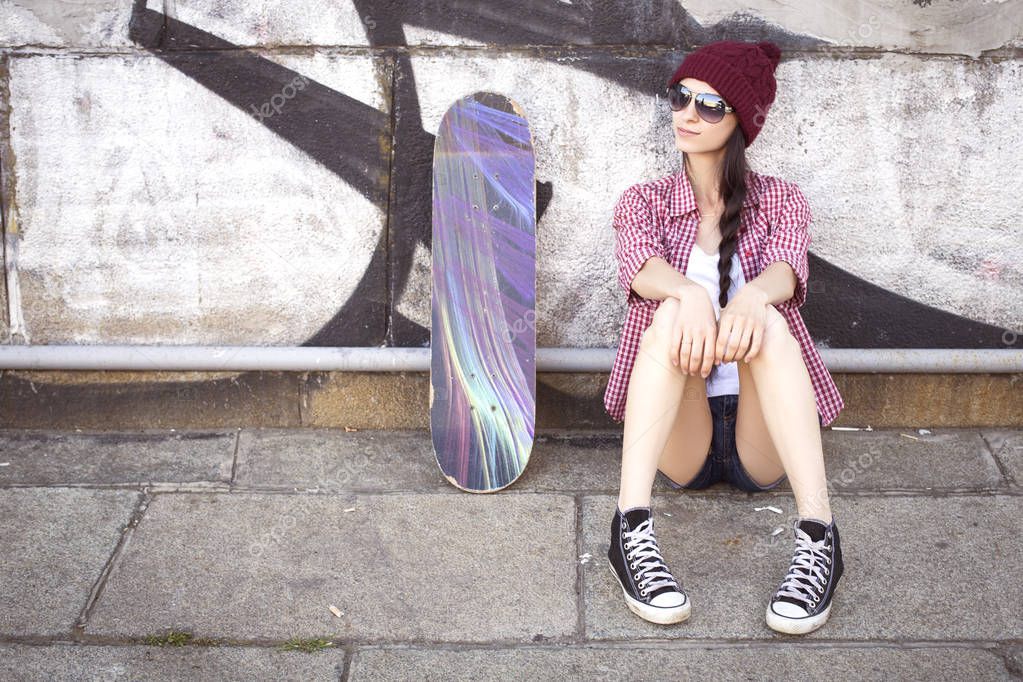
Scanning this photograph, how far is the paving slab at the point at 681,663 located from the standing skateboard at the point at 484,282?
0.87 metres

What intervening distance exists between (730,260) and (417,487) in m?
1.20

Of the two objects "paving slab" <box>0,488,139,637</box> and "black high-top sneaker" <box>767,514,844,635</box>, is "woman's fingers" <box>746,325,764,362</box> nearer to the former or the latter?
"black high-top sneaker" <box>767,514,844,635</box>

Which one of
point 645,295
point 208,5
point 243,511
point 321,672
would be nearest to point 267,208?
point 208,5

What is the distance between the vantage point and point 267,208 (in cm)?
356

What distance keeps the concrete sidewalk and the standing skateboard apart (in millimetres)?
227

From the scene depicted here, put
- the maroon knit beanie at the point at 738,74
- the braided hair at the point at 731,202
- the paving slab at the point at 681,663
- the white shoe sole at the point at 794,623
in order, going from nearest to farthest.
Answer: the paving slab at the point at 681,663
the white shoe sole at the point at 794,623
the maroon knit beanie at the point at 738,74
the braided hair at the point at 731,202

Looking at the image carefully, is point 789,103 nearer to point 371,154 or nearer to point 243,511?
point 371,154

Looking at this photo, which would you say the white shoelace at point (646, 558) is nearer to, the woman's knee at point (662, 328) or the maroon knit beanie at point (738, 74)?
the woman's knee at point (662, 328)

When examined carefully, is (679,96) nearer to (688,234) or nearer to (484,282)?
(688,234)

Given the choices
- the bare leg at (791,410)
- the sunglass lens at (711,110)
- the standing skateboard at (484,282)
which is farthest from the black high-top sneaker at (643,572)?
the sunglass lens at (711,110)

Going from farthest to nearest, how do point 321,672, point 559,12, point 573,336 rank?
point 573,336, point 559,12, point 321,672

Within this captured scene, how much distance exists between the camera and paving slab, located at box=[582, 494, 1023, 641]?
8.71 ft

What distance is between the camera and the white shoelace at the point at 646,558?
2707 millimetres

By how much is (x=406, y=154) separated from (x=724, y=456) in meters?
1.43
